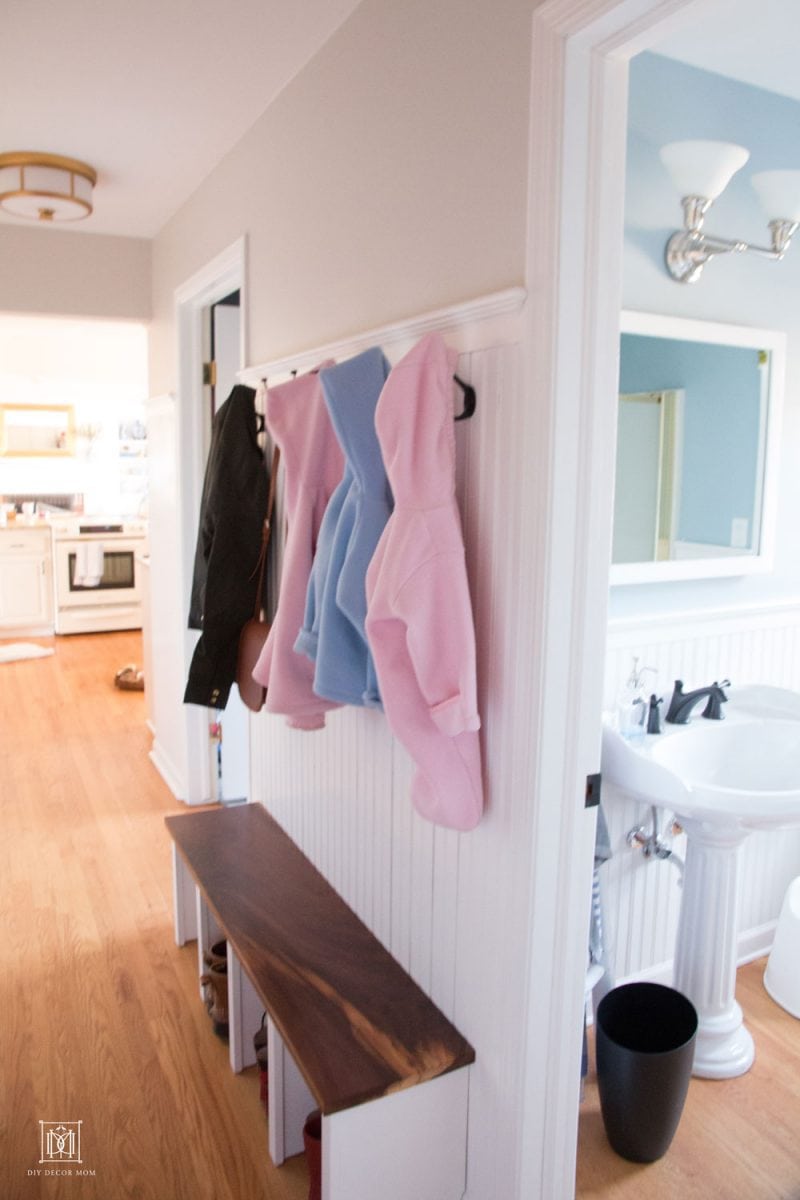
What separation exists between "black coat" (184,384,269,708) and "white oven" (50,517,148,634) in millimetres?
4774

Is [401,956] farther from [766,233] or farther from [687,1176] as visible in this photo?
[766,233]

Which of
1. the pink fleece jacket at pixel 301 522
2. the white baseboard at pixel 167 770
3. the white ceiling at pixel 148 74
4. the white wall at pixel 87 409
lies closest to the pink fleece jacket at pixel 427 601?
the pink fleece jacket at pixel 301 522

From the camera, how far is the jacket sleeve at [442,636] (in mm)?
1385

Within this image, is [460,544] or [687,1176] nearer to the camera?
[460,544]

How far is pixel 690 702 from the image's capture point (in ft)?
7.04

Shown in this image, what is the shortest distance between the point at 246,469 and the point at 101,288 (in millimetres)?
1854

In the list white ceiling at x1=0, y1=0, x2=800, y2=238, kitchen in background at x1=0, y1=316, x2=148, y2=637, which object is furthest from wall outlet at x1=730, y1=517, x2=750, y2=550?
kitchen in background at x1=0, y1=316, x2=148, y2=637

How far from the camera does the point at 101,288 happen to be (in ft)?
12.2

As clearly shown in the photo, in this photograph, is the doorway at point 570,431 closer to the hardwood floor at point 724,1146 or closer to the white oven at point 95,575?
the hardwood floor at point 724,1146

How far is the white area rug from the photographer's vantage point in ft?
20.9

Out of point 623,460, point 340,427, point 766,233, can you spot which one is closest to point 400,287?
point 340,427

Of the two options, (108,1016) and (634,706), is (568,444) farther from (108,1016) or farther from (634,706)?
(108,1016)

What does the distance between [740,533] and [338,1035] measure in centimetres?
160

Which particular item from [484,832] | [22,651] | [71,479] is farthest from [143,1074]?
[71,479]
